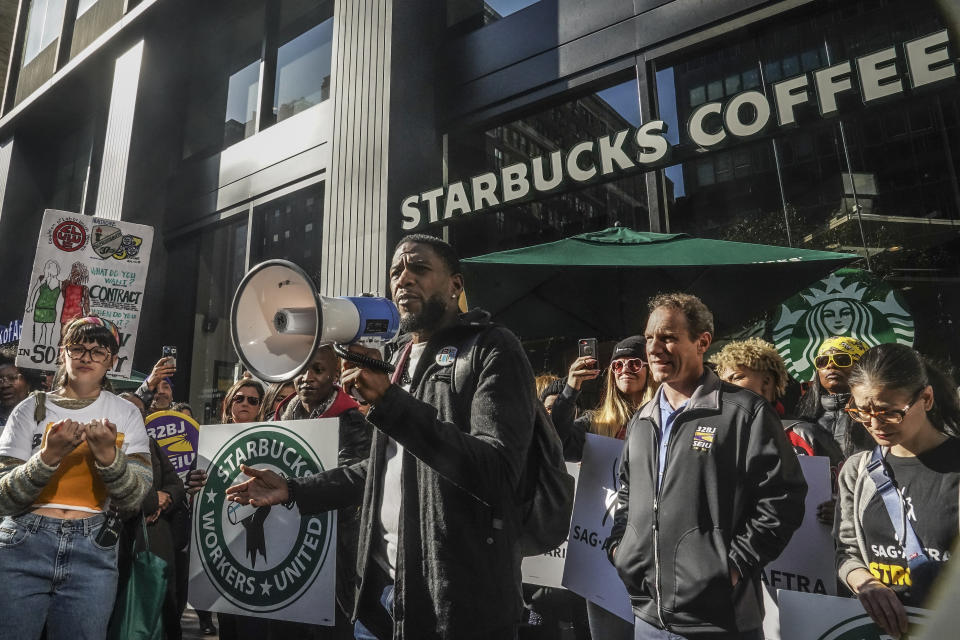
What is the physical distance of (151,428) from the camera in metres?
4.74

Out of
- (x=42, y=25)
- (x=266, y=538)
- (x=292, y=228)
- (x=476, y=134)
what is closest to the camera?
(x=266, y=538)

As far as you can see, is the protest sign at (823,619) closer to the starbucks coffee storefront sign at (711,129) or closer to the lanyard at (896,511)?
the lanyard at (896,511)

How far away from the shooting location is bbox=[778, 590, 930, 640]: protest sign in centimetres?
199

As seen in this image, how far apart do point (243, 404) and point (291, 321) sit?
125 inches

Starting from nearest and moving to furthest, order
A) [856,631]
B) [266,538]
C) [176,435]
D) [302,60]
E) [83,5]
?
[856,631] → [266,538] → [176,435] → [302,60] → [83,5]

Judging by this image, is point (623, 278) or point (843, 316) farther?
point (843, 316)

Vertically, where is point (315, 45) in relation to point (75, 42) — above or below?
below

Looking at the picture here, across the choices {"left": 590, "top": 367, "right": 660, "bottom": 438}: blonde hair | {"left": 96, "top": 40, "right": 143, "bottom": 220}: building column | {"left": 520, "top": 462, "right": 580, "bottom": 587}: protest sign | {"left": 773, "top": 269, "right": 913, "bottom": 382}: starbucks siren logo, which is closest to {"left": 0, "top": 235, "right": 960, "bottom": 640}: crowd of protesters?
{"left": 590, "top": 367, "right": 660, "bottom": 438}: blonde hair

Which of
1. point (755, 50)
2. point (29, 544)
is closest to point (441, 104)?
point (755, 50)

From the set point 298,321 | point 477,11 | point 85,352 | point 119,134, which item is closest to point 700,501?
point 298,321

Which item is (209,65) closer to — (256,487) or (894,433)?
(256,487)

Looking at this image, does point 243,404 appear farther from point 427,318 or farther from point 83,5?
point 83,5

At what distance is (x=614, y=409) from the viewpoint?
3.55 metres

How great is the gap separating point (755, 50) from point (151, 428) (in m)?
5.69
